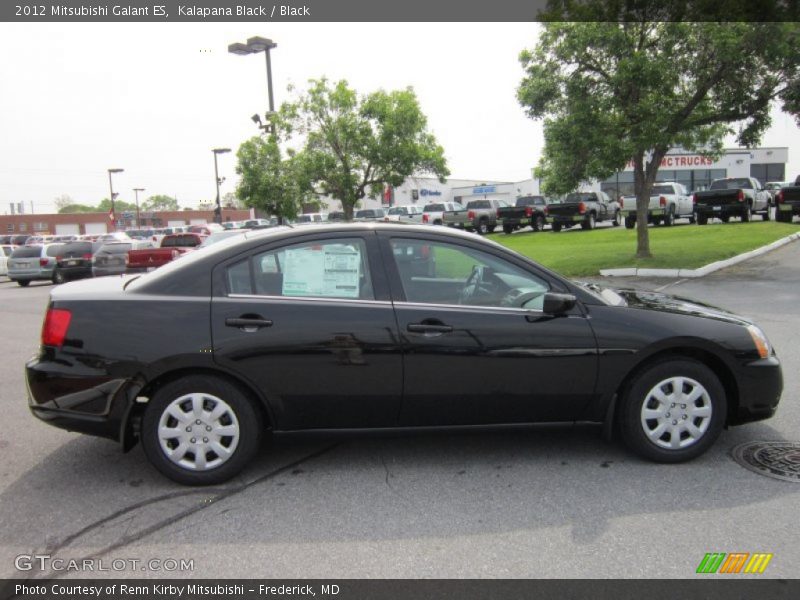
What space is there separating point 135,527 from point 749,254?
1612 cm

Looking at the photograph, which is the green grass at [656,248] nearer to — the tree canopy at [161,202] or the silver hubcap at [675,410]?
the silver hubcap at [675,410]

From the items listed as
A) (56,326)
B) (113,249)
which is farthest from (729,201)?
(56,326)

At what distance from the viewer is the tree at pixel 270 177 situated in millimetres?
19875

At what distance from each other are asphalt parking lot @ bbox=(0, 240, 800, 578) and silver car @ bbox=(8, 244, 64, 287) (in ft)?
67.2

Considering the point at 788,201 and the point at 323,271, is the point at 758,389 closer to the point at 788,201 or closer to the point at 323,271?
the point at 323,271

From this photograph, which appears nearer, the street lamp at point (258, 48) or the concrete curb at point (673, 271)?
the concrete curb at point (673, 271)

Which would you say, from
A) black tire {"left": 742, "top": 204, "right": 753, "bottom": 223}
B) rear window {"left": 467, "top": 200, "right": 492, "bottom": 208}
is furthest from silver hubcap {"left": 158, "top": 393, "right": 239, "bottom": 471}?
rear window {"left": 467, "top": 200, "right": 492, "bottom": 208}

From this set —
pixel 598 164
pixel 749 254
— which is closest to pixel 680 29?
pixel 598 164

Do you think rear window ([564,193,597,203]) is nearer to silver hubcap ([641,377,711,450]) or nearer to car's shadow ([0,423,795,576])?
car's shadow ([0,423,795,576])

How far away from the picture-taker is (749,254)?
1599 cm

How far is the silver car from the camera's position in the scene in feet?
75.4

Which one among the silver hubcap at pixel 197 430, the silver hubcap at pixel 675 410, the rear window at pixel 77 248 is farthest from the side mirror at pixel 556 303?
the rear window at pixel 77 248

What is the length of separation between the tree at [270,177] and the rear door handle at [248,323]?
16452 millimetres
